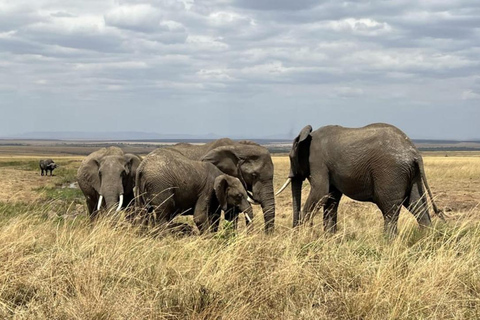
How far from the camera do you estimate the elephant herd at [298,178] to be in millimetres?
8172

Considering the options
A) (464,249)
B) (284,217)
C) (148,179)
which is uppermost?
(148,179)

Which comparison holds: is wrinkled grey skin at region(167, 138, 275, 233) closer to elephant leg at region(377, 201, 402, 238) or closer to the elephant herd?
the elephant herd

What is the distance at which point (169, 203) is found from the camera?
8695 millimetres

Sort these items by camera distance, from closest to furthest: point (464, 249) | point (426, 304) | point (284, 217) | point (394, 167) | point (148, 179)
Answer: point (426, 304) < point (464, 249) < point (394, 167) < point (148, 179) < point (284, 217)

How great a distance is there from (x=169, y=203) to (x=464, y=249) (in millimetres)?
4606

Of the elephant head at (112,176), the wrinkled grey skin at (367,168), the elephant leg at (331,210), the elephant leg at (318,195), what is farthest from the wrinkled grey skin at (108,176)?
the elephant leg at (331,210)

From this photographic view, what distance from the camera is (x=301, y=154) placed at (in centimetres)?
957

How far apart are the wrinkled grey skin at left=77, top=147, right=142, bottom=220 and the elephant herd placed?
3cm

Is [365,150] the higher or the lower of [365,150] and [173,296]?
the higher

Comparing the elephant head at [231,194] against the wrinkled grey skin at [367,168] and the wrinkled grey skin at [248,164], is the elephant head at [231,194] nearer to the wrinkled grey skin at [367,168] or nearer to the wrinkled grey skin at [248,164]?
the wrinkled grey skin at [367,168]

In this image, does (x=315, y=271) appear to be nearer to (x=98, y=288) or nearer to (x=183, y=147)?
(x=98, y=288)

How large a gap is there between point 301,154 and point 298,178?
0.62 m

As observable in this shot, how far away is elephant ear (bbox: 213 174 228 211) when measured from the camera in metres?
8.76

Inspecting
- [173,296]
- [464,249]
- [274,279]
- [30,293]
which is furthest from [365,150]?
[30,293]
